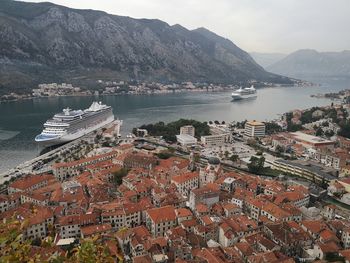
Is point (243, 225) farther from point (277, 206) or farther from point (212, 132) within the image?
point (212, 132)

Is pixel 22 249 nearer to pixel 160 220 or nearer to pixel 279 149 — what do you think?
pixel 160 220

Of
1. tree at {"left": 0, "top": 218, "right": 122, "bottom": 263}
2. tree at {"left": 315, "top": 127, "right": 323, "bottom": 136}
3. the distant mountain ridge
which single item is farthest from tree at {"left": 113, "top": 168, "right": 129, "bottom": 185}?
the distant mountain ridge

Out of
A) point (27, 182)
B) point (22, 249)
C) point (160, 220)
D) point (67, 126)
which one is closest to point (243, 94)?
point (67, 126)

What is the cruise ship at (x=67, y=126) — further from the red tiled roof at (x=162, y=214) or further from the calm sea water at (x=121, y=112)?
the red tiled roof at (x=162, y=214)

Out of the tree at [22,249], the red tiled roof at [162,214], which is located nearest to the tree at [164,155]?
the red tiled roof at [162,214]

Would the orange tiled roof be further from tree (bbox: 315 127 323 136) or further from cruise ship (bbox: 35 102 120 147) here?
tree (bbox: 315 127 323 136)
